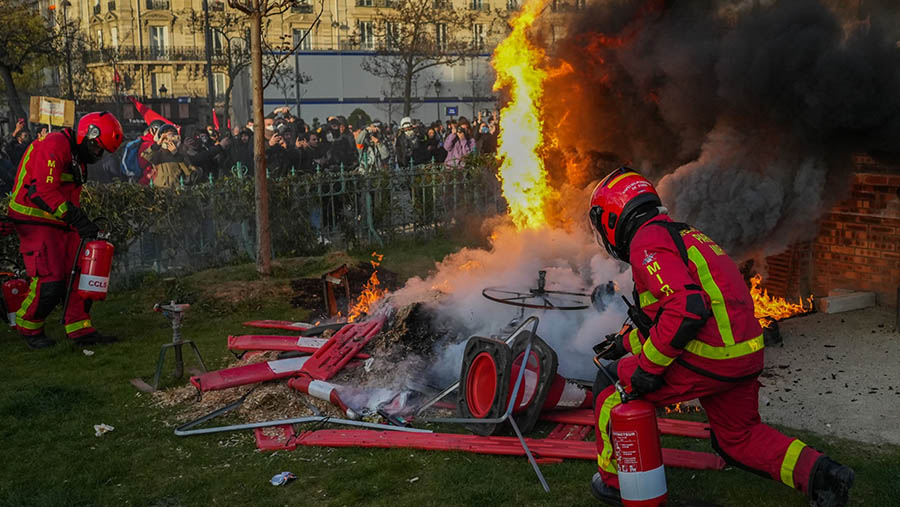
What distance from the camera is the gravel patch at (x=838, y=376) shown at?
6035 mm

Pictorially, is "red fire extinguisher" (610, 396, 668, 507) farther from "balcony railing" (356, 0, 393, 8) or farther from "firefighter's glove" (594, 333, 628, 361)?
"balcony railing" (356, 0, 393, 8)

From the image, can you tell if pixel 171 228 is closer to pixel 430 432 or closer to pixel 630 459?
pixel 430 432

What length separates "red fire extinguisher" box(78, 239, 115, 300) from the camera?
8406mm

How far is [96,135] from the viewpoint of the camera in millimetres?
8461

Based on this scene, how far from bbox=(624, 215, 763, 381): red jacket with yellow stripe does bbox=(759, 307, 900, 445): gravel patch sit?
199 cm

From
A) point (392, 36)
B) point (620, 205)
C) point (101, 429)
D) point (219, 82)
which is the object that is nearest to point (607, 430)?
point (620, 205)

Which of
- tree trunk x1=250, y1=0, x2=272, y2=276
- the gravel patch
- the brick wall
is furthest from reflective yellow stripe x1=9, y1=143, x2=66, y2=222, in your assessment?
the brick wall

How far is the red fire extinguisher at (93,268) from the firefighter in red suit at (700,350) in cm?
572

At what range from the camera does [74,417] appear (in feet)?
21.6

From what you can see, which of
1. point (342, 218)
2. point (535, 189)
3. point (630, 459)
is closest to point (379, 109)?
point (342, 218)

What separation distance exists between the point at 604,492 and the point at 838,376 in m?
3.18

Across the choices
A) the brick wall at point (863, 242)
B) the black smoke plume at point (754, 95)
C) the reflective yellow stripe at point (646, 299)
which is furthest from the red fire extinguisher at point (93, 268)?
the brick wall at point (863, 242)

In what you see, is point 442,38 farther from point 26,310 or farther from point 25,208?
point 26,310

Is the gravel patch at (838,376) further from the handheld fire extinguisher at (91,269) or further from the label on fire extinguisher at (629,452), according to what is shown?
the handheld fire extinguisher at (91,269)
